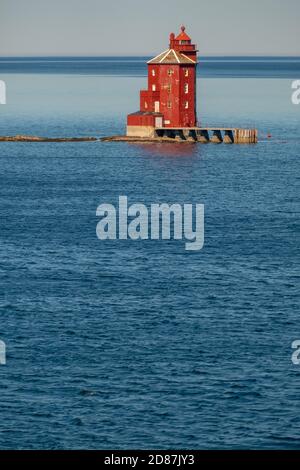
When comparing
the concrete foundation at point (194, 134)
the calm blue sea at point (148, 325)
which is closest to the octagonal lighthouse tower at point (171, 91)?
the concrete foundation at point (194, 134)

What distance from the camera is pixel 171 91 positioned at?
463 ft

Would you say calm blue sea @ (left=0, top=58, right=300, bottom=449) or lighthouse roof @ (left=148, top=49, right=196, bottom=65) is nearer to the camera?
calm blue sea @ (left=0, top=58, right=300, bottom=449)

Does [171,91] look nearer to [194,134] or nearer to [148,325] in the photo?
[194,134]

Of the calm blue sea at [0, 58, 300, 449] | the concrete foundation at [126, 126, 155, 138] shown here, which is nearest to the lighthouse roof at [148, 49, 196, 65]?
the concrete foundation at [126, 126, 155, 138]

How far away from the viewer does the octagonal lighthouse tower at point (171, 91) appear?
140 meters

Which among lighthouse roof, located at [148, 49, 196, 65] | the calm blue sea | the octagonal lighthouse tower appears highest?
lighthouse roof, located at [148, 49, 196, 65]

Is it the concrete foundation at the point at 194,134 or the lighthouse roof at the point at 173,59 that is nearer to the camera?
the lighthouse roof at the point at 173,59

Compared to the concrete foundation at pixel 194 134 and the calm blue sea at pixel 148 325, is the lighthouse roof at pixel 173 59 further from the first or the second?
the calm blue sea at pixel 148 325

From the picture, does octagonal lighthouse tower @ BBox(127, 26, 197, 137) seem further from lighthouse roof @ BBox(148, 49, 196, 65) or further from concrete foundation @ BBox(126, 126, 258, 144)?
concrete foundation @ BBox(126, 126, 258, 144)

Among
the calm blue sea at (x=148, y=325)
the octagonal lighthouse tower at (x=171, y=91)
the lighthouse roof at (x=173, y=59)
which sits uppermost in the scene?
the lighthouse roof at (x=173, y=59)

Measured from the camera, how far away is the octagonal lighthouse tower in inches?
5531

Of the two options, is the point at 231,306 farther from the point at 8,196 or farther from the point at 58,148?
the point at 58,148
